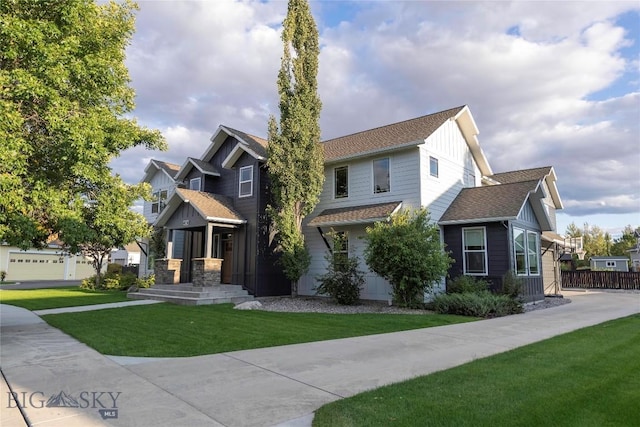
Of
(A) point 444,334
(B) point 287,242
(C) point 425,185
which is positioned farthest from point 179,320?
(C) point 425,185

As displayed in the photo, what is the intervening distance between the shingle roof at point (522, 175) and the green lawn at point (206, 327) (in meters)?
14.9

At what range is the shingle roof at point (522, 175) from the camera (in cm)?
2312

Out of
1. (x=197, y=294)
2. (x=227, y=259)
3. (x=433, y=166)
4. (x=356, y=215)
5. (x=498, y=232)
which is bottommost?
(x=197, y=294)

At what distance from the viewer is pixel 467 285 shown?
1461cm

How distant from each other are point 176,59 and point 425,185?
36.0 ft

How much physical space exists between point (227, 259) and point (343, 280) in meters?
6.30

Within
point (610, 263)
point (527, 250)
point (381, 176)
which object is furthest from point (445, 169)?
point (610, 263)

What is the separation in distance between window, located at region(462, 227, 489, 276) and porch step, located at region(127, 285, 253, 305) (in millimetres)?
8861

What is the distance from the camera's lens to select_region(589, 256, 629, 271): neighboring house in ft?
132

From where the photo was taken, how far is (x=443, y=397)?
4582 millimetres

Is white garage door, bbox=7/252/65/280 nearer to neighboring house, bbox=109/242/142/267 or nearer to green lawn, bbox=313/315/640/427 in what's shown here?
neighboring house, bbox=109/242/142/267

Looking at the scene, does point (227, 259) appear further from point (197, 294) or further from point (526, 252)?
point (526, 252)

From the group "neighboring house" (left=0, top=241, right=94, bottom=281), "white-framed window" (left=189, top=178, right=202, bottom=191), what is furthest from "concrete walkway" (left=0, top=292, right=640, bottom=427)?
"neighboring house" (left=0, top=241, right=94, bottom=281)

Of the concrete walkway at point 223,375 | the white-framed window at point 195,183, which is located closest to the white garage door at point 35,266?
the white-framed window at point 195,183
